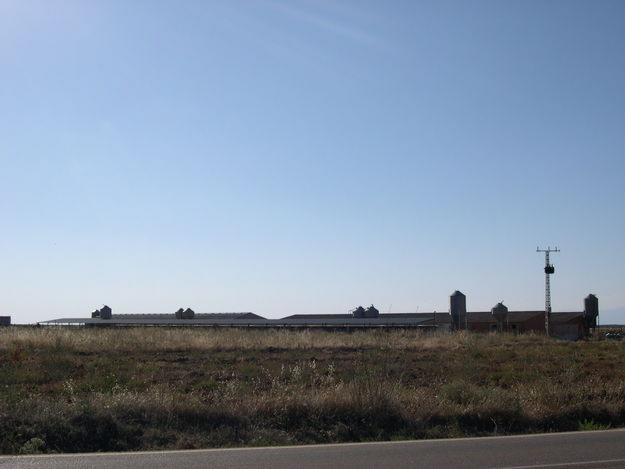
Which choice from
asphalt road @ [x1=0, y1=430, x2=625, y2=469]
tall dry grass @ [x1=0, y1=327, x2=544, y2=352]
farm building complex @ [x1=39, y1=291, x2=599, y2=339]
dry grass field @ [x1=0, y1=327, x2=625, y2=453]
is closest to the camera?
asphalt road @ [x1=0, y1=430, x2=625, y2=469]

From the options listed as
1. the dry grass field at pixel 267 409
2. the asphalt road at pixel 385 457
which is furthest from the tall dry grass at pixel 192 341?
the asphalt road at pixel 385 457

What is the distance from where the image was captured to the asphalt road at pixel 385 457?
9469 millimetres

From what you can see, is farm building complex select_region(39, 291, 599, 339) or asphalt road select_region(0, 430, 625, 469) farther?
farm building complex select_region(39, 291, 599, 339)

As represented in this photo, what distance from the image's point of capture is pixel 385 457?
10023 millimetres

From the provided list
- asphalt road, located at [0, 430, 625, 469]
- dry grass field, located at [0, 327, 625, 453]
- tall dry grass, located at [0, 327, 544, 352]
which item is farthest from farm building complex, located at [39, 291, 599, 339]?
asphalt road, located at [0, 430, 625, 469]

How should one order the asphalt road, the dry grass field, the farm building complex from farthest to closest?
the farm building complex
the dry grass field
the asphalt road

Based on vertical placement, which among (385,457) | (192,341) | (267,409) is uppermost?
(267,409)

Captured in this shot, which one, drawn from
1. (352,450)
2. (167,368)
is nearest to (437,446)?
(352,450)

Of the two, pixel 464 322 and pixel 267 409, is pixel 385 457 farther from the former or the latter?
pixel 464 322

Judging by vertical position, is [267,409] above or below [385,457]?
above

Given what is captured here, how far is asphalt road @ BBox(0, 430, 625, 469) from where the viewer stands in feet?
31.1

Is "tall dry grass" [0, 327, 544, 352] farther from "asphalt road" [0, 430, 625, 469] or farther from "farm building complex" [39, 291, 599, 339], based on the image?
"asphalt road" [0, 430, 625, 469]

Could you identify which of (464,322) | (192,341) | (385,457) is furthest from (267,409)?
(464,322)

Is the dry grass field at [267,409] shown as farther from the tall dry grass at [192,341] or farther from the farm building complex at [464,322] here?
the farm building complex at [464,322]
